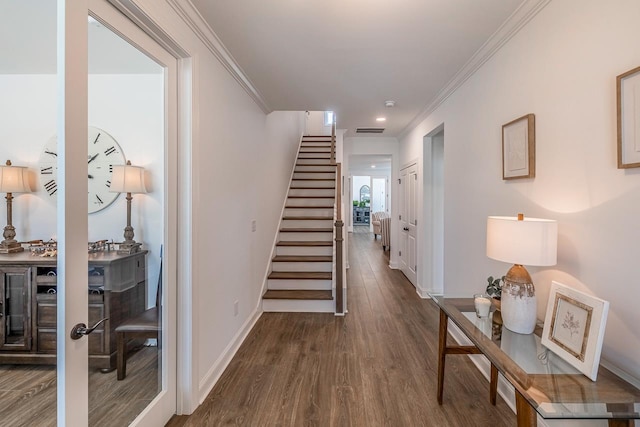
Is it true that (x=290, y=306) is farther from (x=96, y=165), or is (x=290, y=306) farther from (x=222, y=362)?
(x=96, y=165)

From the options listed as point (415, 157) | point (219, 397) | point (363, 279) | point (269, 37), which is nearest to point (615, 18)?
point (269, 37)

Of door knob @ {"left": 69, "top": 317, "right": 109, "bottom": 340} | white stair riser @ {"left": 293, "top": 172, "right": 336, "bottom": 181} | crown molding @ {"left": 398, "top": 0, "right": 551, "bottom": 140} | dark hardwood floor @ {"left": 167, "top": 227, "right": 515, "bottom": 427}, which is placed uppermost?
crown molding @ {"left": 398, "top": 0, "right": 551, "bottom": 140}

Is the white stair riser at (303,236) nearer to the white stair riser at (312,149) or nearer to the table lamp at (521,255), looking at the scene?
the white stair riser at (312,149)

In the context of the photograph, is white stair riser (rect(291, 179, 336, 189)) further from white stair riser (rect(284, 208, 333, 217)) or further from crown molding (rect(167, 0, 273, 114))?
crown molding (rect(167, 0, 273, 114))

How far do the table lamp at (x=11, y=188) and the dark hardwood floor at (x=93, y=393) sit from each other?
431 mm

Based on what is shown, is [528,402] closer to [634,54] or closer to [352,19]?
[634,54]

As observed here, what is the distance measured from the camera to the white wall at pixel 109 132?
1.02 m

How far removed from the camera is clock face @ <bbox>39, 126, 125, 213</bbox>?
1.10 m

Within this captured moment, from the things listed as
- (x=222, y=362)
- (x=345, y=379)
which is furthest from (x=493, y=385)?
(x=222, y=362)

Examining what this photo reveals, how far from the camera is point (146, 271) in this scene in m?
1.69

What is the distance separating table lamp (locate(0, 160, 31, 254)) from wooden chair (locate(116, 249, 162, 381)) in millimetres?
568

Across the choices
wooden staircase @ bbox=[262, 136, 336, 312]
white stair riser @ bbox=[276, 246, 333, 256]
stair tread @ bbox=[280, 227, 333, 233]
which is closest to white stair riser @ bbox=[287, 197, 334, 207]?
wooden staircase @ bbox=[262, 136, 336, 312]

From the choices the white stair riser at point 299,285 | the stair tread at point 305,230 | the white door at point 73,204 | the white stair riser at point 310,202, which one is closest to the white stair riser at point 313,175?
the white stair riser at point 310,202

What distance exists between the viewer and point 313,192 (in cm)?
570
